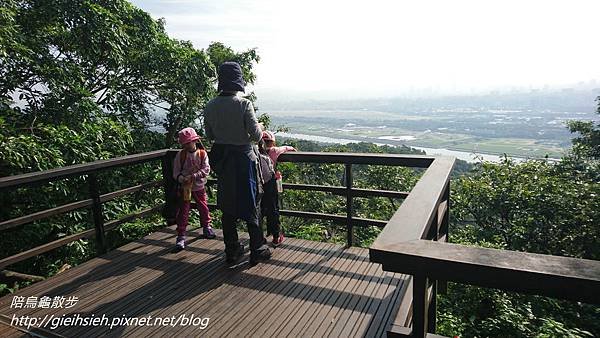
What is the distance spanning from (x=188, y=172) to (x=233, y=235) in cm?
77

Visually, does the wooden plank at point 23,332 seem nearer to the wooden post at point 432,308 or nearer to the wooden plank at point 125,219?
the wooden plank at point 125,219

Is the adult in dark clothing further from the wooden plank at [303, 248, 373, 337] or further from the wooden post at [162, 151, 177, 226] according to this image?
the wooden post at [162, 151, 177, 226]

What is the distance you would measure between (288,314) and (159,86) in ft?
20.9

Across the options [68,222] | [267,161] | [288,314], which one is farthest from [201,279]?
[68,222]

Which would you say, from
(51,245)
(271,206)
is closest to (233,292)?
(271,206)

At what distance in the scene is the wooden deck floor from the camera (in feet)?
7.36

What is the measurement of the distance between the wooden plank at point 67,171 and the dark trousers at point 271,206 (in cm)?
136

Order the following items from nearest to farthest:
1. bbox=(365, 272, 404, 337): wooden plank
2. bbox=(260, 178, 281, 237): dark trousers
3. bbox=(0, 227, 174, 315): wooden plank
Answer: bbox=(365, 272, 404, 337): wooden plank → bbox=(0, 227, 174, 315): wooden plank → bbox=(260, 178, 281, 237): dark trousers

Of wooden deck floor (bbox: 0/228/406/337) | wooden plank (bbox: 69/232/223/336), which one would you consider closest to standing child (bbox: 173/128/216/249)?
wooden plank (bbox: 69/232/223/336)

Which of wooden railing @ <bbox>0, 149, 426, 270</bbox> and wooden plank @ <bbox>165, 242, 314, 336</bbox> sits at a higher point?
wooden railing @ <bbox>0, 149, 426, 270</bbox>

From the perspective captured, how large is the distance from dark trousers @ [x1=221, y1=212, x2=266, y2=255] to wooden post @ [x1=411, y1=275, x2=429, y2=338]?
1.96 meters

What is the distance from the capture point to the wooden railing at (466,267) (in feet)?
2.92

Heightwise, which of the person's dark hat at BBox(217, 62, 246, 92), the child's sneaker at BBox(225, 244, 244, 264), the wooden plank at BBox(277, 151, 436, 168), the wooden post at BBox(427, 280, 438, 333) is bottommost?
the child's sneaker at BBox(225, 244, 244, 264)

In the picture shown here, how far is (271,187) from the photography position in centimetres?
331
